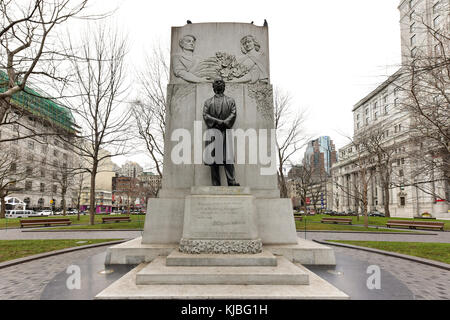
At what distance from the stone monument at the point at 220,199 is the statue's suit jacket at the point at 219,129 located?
3cm

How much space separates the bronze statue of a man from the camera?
766cm

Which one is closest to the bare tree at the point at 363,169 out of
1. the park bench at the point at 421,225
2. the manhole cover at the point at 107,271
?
the park bench at the point at 421,225

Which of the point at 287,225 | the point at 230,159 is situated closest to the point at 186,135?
the point at 230,159

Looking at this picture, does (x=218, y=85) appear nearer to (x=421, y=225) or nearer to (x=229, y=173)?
(x=229, y=173)

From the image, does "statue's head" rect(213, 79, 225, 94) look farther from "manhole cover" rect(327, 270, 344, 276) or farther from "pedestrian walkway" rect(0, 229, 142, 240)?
"pedestrian walkway" rect(0, 229, 142, 240)

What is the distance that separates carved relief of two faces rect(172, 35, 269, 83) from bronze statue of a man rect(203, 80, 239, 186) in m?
1.66

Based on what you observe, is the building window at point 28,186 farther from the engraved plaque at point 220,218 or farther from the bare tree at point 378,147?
the bare tree at point 378,147

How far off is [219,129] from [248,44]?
3795 mm

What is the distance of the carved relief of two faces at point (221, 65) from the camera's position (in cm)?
919

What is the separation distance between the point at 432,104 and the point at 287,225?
338 inches

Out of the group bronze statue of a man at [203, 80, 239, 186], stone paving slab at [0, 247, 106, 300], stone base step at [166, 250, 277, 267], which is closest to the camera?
stone paving slab at [0, 247, 106, 300]

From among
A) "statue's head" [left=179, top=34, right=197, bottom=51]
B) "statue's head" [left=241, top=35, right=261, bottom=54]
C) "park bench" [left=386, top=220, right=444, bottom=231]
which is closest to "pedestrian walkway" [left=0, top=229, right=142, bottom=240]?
"statue's head" [left=179, top=34, right=197, bottom=51]

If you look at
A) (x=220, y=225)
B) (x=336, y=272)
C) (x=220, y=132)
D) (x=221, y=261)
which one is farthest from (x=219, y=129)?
(x=336, y=272)

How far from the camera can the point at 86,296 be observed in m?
4.55
